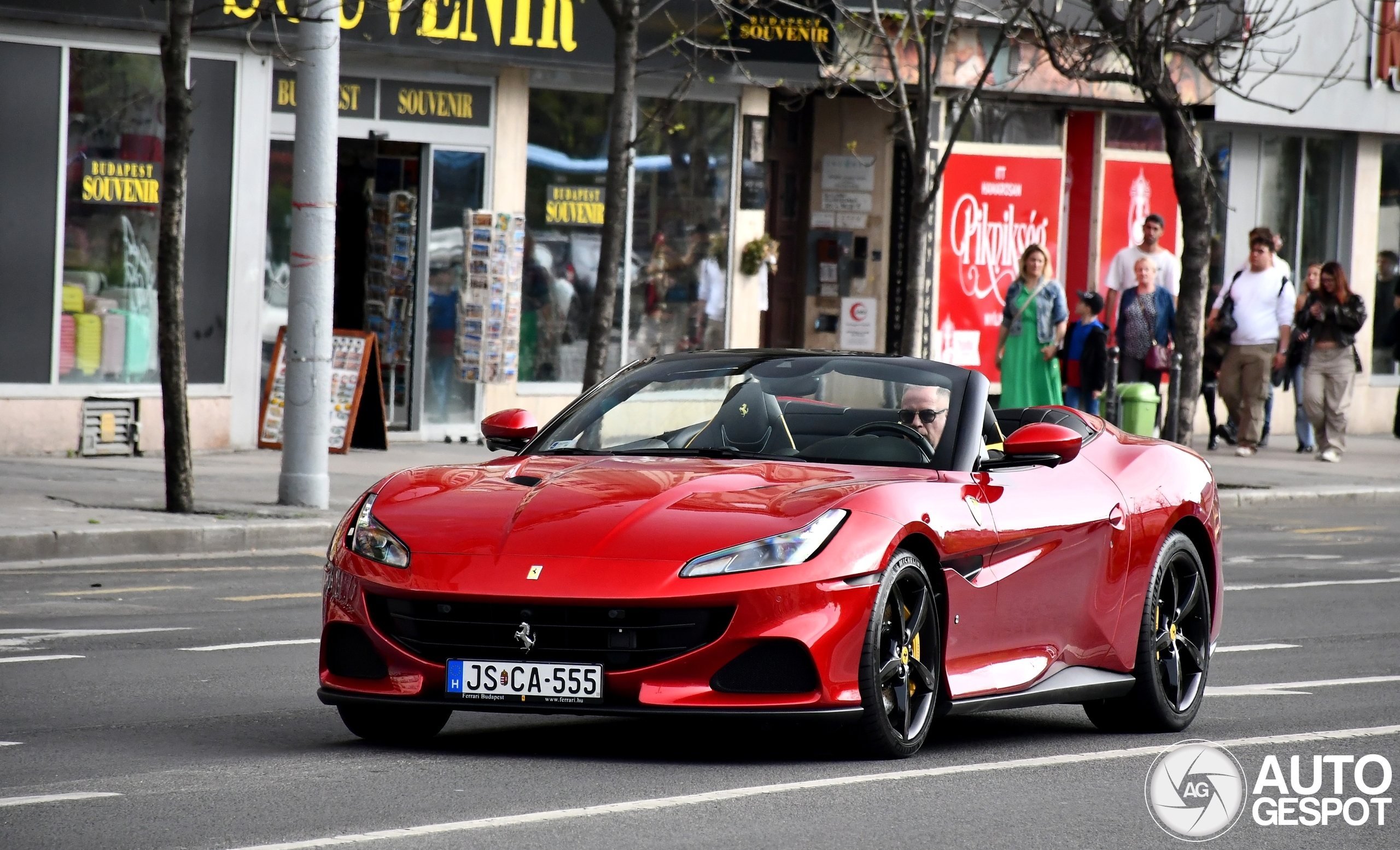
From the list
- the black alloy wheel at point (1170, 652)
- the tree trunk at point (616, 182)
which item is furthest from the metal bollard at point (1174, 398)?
the black alloy wheel at point (1170, 652)

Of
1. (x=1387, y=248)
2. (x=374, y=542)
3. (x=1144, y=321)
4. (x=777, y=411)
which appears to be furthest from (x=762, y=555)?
(x=1387, y=248)

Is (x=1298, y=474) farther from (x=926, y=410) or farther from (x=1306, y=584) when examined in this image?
(x=926, y=410)

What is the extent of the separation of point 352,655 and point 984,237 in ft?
64.6

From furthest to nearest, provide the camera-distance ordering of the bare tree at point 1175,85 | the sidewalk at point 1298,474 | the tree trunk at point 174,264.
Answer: the sidewalk at point 1298,474
the bare tree at point 1175,85
the tree trunk at point 174,264

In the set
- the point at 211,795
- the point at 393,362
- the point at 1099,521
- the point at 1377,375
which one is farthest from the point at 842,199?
the point at 211,795

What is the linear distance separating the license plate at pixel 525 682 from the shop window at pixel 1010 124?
63.3 ft

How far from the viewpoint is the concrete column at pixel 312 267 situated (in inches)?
605

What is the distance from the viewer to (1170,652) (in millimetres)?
8242

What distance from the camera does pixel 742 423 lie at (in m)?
7.77

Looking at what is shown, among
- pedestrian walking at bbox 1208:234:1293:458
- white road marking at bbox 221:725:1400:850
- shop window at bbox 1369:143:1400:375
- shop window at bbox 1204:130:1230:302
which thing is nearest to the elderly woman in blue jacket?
pedestrian walking at bbox 1208:234:1293:458

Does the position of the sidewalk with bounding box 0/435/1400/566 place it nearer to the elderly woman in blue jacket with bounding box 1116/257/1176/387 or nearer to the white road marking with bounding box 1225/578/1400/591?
the elderly woman in blue jacket with bounding box 1116/257/1176/387

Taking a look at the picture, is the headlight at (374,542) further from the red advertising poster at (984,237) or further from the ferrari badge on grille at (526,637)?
the red advertising poster at (984,237)

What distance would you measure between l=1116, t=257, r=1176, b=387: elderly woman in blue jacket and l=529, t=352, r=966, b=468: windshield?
13810 millimetres

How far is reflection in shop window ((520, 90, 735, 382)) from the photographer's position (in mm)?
22031
